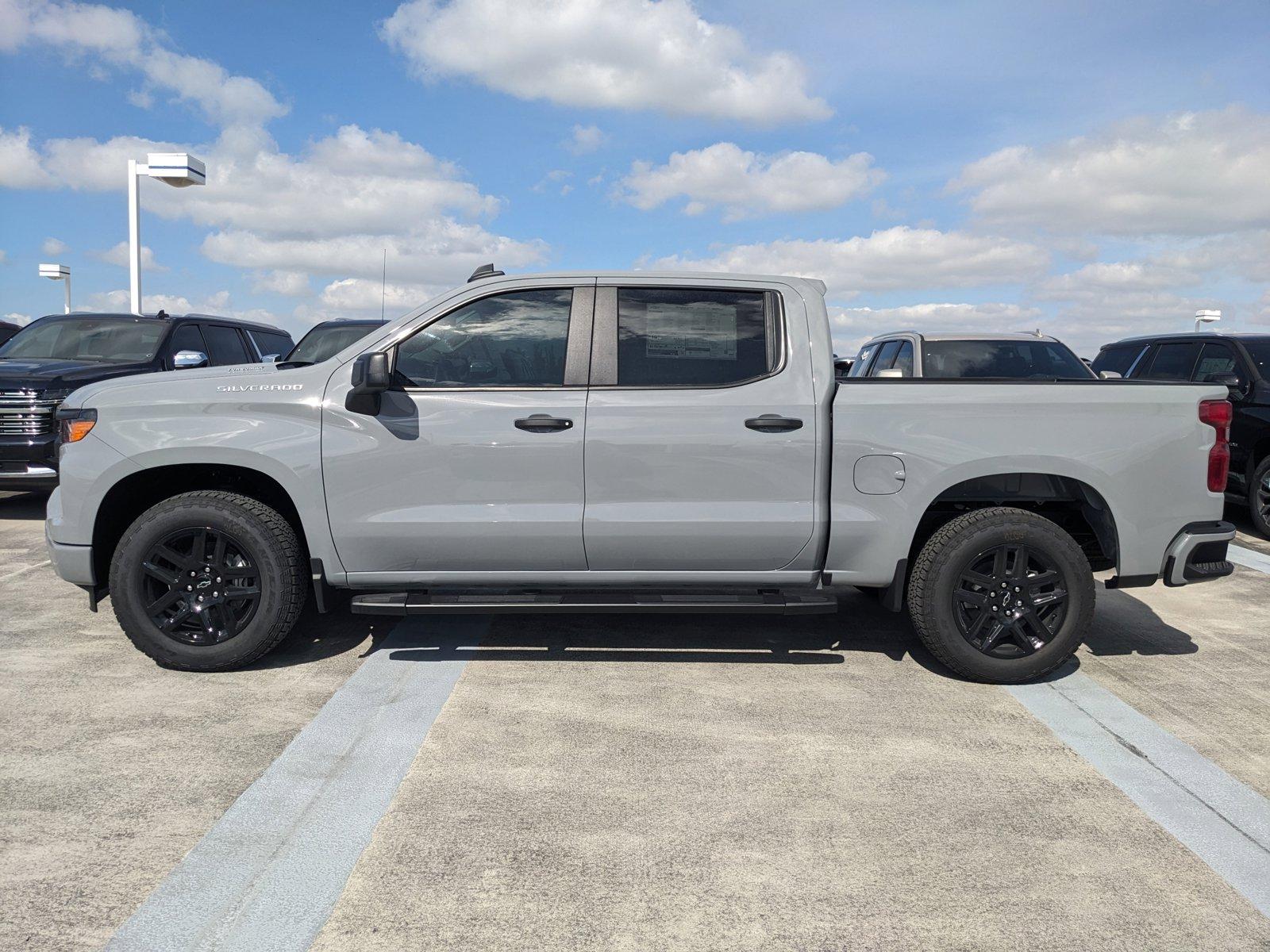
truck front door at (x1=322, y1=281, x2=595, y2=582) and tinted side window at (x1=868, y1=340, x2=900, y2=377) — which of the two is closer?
truck front door at (x1=322, y1=281, x2=595, y2=582)

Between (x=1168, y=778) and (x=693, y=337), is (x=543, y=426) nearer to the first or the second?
(x=693, y=337)

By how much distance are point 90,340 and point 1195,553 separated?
980 cm

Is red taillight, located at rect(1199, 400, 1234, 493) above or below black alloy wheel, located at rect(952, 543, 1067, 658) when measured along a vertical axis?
above

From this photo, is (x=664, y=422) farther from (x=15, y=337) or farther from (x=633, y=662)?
(x=15, y=337)

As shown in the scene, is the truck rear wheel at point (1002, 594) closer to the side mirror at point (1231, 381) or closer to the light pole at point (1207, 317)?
the side mirror at point (1231, 381)

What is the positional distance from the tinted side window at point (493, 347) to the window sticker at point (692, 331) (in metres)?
0.41

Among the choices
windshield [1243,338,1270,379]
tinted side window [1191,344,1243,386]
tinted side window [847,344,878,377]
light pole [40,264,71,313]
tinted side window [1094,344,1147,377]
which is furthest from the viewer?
light pole [40,264,71,313]

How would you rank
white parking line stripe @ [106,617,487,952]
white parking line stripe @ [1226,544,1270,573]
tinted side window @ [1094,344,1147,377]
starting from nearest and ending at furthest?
white parking line stripe @ [106,617,487,952]
white parking line stripe @ [1226,544,1270,573]
tinted side window @ [1094,344,1147,377]

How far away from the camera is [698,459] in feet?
14.6

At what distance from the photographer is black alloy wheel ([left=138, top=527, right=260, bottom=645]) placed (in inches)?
178

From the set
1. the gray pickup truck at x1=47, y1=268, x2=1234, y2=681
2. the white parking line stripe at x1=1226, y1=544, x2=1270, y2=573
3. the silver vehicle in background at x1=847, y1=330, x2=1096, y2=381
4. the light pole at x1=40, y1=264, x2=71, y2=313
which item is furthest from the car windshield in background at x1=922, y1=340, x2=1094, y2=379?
the light pole at x1=40, y1=264, x2=71, y2=313

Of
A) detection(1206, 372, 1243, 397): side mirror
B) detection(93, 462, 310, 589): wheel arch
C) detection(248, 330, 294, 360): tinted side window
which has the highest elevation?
detection(248, 330, 294, 360): tinted side window

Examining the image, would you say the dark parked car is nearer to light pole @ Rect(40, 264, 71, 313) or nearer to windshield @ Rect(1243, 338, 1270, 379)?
windshield @ Rect(1243, 338, 1270, 379)

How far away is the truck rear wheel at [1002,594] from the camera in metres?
4.49
